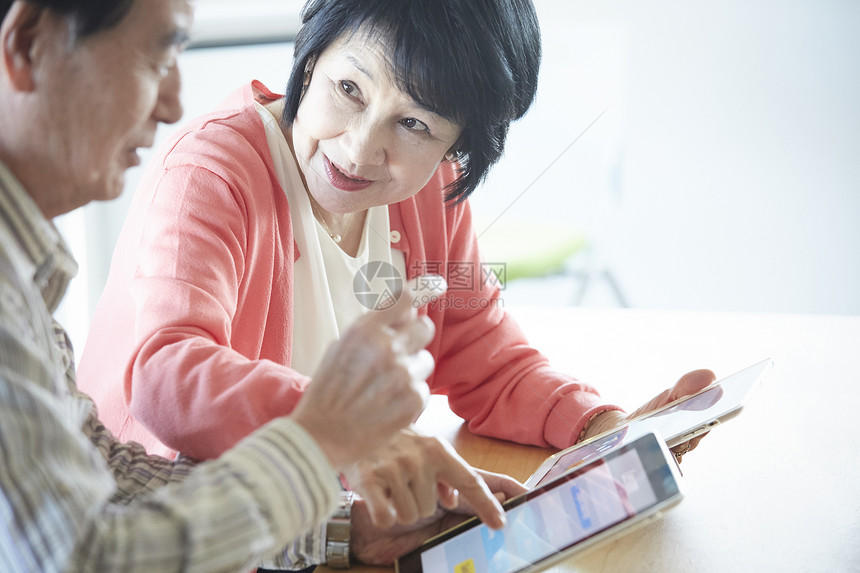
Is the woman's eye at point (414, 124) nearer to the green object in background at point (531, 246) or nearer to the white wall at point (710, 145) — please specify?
the green object in background at point (531, 246)

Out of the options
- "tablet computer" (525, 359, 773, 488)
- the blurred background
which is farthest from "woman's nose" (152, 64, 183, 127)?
Answer: the blurred background

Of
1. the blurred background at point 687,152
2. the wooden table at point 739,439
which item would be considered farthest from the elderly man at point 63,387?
the blurred background at point 687,152

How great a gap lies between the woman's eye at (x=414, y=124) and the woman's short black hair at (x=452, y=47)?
3 centimetres

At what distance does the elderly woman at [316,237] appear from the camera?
62 centimetres

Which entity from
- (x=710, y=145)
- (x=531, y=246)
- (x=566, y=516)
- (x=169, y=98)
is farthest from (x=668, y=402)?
(x=710, y=145)

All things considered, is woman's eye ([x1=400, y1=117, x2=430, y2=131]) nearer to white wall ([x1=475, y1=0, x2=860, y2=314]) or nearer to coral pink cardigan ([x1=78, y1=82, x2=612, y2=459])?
coral pink cardigan ([x1=78, y1=82, x2=612, y2=459])

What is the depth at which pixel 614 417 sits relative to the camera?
91cm

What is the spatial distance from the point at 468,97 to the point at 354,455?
1.51ft

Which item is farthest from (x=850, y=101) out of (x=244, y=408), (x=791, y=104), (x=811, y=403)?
(x=244, y=408)

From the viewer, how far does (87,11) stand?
1.42ft

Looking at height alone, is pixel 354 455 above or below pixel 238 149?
below

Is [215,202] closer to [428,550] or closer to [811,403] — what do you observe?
[428,550]

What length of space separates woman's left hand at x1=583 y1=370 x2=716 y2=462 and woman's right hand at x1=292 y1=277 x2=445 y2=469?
451 mm

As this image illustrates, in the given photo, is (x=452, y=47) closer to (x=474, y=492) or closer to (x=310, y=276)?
(x=310, y=276)
